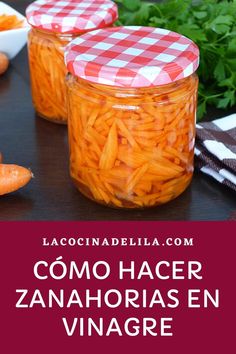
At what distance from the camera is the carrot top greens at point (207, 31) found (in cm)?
137

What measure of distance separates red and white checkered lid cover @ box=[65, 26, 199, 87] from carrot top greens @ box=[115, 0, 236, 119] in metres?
0.27

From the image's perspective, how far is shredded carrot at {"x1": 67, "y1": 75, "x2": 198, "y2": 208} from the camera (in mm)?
A: 1019

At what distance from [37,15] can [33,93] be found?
162mm

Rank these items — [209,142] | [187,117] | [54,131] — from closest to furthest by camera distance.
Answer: [187,117]
[209,142]
[54,131]

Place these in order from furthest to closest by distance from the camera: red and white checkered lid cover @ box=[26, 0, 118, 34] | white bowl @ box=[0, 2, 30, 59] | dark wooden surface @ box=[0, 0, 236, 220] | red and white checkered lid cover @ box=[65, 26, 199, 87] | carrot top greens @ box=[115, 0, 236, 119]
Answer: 1. white bowl @ box=[0, 2, 30, 59]
2. carrot top greens @ box=[115, 0, 236, 119]
3. red and white checkered lid cover @ box=[26, 0, 118, 34]
4. dark wooden surface @ box=[0, 0, 236, 220]
5. red and white checkered lid cover @ box=[65, 26, 199, 87]

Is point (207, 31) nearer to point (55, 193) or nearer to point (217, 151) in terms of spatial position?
point (217, 151)

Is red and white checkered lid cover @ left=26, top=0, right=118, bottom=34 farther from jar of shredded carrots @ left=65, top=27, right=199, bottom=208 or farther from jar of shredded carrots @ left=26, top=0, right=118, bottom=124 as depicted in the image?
jar of shredded carrots @ left=65, top=27, right=199, bottom=208

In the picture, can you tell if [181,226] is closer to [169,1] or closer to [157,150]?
[157,150]

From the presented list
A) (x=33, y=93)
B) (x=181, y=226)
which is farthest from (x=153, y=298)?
(x=33, y=93)

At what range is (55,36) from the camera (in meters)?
1.29

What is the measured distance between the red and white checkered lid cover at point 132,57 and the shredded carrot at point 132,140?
0.03 metres

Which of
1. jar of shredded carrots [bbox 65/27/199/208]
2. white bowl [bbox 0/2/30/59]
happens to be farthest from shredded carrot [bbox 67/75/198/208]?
white bowl [bbox 0/2/30/59]

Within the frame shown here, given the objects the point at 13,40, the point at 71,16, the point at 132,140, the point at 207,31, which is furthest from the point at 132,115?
the point at 13,40

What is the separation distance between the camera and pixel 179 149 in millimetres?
1080
